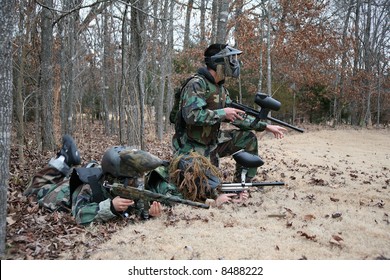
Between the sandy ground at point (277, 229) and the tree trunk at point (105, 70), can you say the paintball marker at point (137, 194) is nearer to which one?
the sandy ground at point (277, 229)

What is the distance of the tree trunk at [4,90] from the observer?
3129 millimetres

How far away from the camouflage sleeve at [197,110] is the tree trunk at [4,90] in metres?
2.21

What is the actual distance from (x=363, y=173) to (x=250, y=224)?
429cm

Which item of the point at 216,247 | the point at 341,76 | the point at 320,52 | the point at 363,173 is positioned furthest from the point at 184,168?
the point at 341,76

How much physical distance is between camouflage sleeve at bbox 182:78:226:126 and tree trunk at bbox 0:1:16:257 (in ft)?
7.25

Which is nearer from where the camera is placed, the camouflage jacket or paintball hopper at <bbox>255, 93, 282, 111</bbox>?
the camouflage jacket

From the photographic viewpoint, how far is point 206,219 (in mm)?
4105

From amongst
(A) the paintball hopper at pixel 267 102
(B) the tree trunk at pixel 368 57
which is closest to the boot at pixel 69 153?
(A) the paintball hopper at pixel 267 102

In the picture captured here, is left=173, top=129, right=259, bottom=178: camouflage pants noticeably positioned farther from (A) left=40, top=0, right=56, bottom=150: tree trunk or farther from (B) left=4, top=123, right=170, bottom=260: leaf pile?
(A) left=40, top=0, right=56, bottom=150: tree trunk

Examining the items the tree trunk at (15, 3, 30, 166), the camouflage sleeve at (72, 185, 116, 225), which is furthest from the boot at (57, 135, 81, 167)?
the tree trunk at (15, 3, 30, 166)

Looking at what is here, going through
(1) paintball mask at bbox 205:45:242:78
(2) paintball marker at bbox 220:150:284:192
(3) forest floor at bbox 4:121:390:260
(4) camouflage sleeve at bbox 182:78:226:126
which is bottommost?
(3) forest floor at bbox 4:121:390:260

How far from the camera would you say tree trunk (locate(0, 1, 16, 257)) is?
313 cm

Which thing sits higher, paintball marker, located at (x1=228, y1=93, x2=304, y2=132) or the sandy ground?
paintball marker, located at (x1=228, y1=93, x2=304, y2=132)

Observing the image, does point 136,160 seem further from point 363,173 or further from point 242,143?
point 363,173
